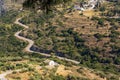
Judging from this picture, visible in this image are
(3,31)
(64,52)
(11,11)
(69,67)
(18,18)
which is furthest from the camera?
(11,11)

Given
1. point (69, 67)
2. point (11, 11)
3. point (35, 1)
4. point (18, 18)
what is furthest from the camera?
point (11, 11)

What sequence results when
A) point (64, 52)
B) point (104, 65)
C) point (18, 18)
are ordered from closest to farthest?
point (104, 65) < point (64, 52) < point (18, 18)

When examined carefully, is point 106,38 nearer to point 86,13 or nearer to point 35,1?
point 86,13

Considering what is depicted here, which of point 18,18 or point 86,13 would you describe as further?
point 18,18

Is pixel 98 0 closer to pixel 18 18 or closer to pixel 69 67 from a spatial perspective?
pixel 18 18

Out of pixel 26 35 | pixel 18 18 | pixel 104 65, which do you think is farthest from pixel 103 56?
pixel 18 18

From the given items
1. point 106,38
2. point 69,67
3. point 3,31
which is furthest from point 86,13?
point 69,67

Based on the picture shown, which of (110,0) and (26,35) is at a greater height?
(110,0)

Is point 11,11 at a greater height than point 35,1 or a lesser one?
lesser

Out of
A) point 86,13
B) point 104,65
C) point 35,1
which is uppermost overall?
point 35,1
